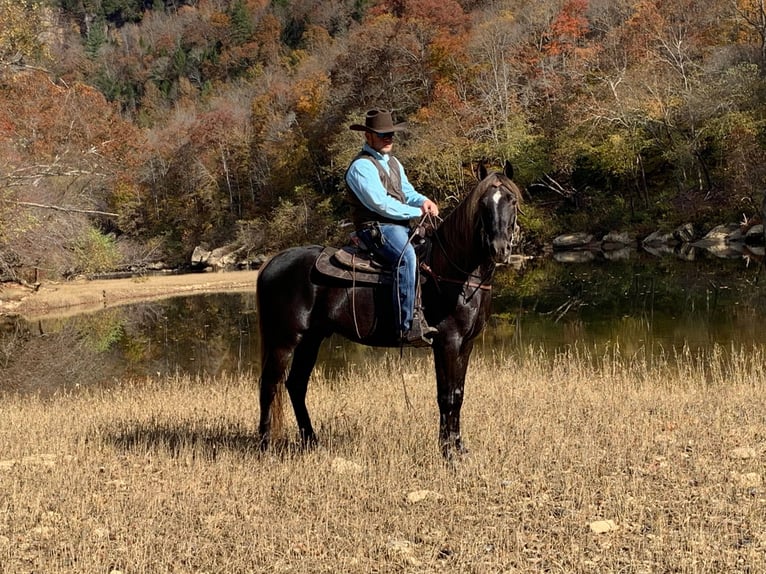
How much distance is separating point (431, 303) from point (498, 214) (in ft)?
4.23

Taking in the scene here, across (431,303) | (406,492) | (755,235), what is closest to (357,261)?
(431,303)

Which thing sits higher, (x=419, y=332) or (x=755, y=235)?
(x=419, y=332)

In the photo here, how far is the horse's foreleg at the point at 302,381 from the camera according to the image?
8.09 metres

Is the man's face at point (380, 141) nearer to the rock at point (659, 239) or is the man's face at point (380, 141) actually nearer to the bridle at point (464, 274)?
the bridle at point (464, 274)

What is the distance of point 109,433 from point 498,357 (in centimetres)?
1034

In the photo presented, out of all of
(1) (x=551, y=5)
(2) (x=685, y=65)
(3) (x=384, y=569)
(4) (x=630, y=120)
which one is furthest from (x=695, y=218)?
(3) (x=384, y=569)

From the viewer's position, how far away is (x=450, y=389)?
719cm

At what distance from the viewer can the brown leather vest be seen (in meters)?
7.26

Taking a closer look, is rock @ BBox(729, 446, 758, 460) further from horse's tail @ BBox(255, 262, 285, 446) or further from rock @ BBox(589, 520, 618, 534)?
horse's tail @ BBox(255, 262, 285, 446)

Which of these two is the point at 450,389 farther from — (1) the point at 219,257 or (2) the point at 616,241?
(1) the point at 219,257

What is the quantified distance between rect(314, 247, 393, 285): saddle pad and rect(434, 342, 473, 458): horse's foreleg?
880 mm

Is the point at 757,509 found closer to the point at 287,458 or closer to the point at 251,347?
the point at 287,458

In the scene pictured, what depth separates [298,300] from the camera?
302 inches

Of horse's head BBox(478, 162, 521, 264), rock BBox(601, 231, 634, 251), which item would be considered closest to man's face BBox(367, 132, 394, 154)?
horse's head BBox(478, 162, 521, 264)
